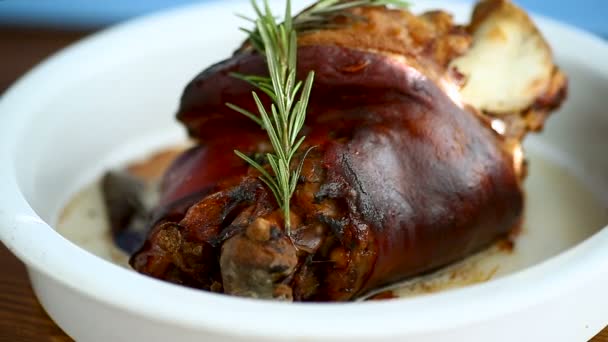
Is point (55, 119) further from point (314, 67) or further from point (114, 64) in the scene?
point (314, 67)

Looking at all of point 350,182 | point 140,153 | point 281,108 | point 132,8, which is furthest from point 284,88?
point 132,8

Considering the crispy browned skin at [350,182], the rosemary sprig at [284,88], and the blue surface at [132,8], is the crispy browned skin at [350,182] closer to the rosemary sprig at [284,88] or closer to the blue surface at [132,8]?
the rosemary sprig at [284,88]

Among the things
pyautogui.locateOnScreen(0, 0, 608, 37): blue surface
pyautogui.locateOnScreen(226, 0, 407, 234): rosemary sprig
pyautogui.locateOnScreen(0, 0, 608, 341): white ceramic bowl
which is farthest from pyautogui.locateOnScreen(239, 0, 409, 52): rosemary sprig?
pyautogui.locateOnScreen(0, 0, 608, 37): blue surface

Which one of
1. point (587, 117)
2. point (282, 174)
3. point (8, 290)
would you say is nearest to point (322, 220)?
point (282, 174)

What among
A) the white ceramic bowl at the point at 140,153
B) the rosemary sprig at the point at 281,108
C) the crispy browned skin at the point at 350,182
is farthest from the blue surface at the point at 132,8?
the rosemary sprig at the point at 281,108

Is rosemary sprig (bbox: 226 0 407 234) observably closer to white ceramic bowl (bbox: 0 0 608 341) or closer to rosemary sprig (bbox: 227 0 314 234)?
rosemary sprig (bbox: 227 0 314 234)

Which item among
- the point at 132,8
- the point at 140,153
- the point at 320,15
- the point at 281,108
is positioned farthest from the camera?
the point at 132,8

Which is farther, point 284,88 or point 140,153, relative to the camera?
point 140,153

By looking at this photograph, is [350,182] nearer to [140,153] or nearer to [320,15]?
[320,15]
